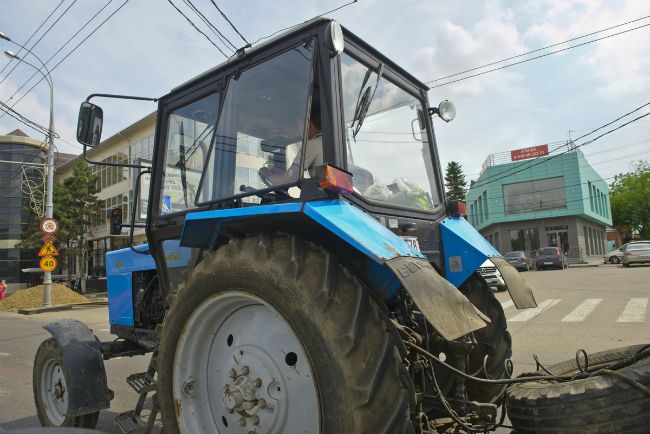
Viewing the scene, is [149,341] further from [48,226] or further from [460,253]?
[48,226]

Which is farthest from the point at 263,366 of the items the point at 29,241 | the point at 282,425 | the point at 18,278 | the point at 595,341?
the point at 18,278

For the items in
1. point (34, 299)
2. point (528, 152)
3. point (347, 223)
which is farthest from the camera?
point (528, 152)

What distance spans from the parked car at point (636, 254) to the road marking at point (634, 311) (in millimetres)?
16774

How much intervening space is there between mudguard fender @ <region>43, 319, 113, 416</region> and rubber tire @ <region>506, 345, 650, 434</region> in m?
2.70

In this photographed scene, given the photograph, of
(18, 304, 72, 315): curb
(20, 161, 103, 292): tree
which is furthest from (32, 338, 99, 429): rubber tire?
(20, 161, 103, 292): tree

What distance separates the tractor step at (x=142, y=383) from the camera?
9.48 feet

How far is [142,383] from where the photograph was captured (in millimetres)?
3191

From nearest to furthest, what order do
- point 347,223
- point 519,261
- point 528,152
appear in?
point 347,223 < point 519,261 < point 528,152

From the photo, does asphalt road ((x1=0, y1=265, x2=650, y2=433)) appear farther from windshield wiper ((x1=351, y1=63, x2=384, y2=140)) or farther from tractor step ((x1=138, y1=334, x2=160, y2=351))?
windshield wiper ((x1=351, y1=63, x2=384, y2=140))

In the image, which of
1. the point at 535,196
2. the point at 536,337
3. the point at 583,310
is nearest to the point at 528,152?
the point at 535,196

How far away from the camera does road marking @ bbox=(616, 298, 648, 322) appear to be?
9219mm

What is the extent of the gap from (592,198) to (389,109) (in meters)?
47.8

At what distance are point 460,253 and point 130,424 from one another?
2466mm

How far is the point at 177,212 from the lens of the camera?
11.2 ft
